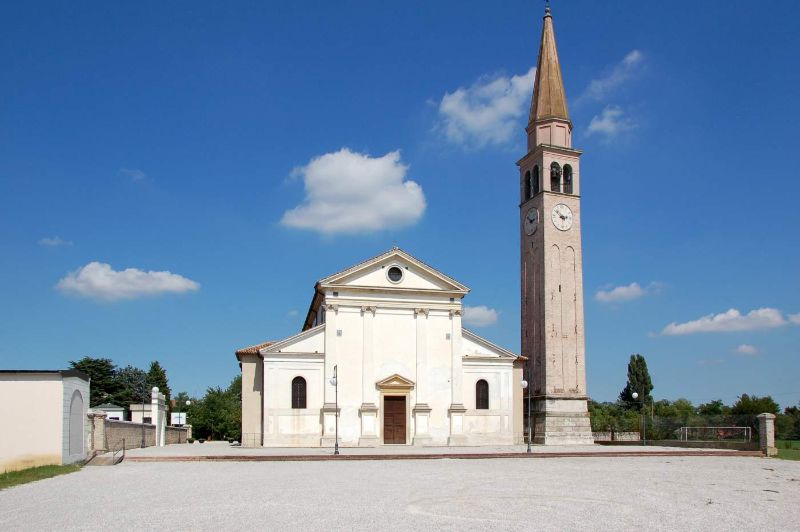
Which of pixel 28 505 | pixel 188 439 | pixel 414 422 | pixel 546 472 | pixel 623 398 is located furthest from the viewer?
pixel 623 398

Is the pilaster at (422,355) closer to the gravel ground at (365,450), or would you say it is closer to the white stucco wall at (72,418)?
the gravel ground at (365,450)

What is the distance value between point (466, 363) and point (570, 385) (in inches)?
284

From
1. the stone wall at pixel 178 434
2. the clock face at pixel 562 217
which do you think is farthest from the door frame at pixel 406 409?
the stone wall at pixel 178 434

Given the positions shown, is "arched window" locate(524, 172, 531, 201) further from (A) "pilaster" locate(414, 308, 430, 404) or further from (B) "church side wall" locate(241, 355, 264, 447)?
(B) "church side wall" locate(241, 355, 264, 447)

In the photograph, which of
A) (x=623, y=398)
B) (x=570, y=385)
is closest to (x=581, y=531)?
(x=570, y=385)

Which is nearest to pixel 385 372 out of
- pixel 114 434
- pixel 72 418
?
pixel 114 434

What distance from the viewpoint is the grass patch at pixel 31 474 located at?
19.3m

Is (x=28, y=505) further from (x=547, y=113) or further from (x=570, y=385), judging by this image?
(x=547, y=113)

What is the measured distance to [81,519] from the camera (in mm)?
12812

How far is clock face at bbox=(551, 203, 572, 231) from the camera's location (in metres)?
47.2

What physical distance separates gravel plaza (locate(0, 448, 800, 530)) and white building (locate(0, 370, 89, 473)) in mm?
1468

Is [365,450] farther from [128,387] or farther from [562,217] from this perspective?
[128,387]

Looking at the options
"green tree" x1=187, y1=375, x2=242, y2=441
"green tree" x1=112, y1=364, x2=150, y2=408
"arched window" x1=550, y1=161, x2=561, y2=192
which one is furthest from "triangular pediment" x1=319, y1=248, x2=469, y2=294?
"green tree" x1=112, y1=364, x2=150, y2=408

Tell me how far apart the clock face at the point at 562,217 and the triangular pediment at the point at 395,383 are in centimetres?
1411
